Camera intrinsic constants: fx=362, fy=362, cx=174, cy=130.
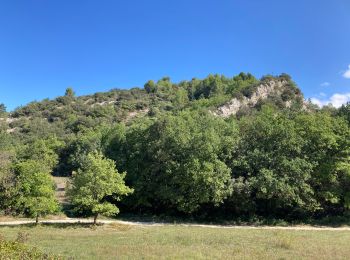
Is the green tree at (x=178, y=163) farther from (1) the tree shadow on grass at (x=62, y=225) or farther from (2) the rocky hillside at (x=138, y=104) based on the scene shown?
(2) the rocky hillside at (x=138, y=104)

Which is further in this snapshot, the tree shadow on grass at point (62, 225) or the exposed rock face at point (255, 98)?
the exposed rock face at point (255, 98)

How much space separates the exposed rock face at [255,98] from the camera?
99963mm

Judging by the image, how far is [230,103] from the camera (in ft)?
A: 336

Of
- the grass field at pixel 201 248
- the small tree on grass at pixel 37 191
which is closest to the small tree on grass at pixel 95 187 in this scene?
the small tree on grass at pixel 37 191

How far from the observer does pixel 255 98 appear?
109 meters

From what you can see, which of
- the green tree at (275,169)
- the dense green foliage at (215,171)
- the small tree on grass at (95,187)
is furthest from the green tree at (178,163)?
the small tree on grass at (95,187)

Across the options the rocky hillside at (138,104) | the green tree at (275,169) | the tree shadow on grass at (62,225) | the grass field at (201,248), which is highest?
the rocky hillside at (138,104)

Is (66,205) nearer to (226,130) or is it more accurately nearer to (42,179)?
(42,179)

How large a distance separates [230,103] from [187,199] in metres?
62.6

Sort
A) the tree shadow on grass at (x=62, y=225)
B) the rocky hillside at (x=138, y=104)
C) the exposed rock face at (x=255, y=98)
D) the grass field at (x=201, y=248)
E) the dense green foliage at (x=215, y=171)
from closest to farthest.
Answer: the grass field at (x=201, y=248), the tree shadow on grass at (x=62, y=225), the dense green foliage at (x=215, y=171), the exposed rock face at (x=255, y=98), the rocky hillside at (x=138, y=104)

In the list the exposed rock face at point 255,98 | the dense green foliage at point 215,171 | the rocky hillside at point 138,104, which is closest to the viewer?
the dense green foliage at point 215,171

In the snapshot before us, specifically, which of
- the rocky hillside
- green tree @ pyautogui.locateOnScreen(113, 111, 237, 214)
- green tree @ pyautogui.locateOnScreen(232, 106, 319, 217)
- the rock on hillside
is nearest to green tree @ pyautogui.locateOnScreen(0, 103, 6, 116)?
the rocky hillside

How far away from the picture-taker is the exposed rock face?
99963 millimetres

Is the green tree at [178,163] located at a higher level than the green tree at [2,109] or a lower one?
lower
